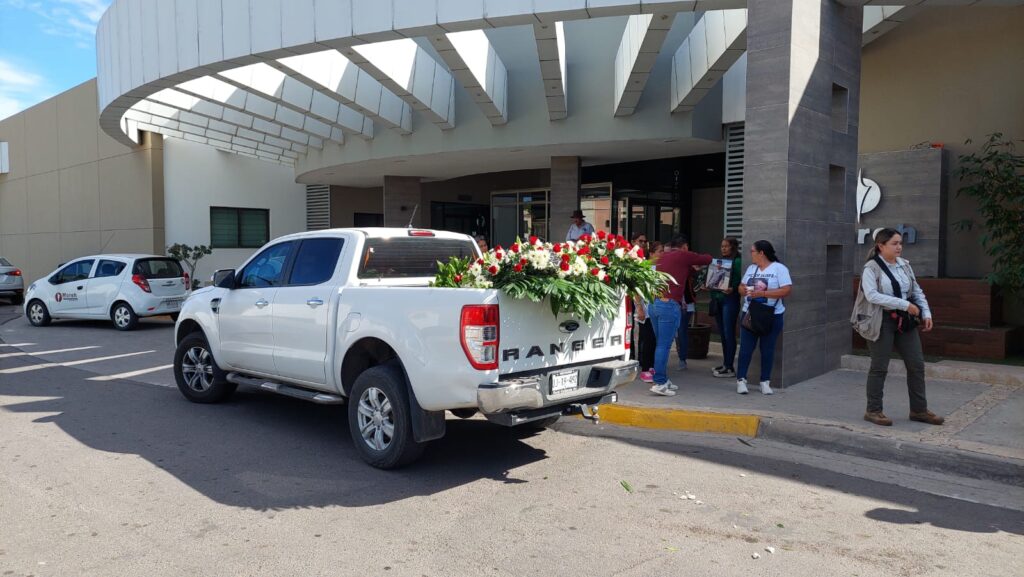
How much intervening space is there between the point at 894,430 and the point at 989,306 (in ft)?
15.3

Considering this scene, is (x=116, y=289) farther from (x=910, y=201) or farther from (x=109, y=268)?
(x=910, y=201)

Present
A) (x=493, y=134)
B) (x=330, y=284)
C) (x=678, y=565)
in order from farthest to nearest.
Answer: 1. (x=493, y=134)
2. (x=330, y=284)
3. (x=678, y=565)

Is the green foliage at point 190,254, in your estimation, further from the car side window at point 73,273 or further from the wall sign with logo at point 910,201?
the wall sign with logo at point 910,201

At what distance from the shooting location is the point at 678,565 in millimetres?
3934

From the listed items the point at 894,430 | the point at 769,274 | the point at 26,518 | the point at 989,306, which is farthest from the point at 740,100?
the point at 26,518

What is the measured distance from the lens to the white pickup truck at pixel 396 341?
5.07m

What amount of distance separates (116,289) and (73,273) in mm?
1585

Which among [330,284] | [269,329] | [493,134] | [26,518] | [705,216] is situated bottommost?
[26,518]

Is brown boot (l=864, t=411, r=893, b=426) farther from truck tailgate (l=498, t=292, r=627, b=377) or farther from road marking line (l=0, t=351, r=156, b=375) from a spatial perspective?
road marking line (l=0, t=351, r=156, b=375)

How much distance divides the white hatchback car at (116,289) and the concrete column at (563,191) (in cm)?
847

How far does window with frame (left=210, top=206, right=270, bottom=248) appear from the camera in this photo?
2403cm

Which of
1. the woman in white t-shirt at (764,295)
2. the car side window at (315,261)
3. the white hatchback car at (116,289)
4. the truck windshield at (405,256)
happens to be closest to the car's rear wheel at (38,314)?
the white hatchback car at (116,289)

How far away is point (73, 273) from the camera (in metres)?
15.5

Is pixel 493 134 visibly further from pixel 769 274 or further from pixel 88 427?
pixel 88 427
